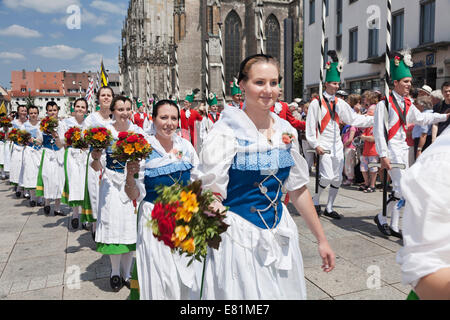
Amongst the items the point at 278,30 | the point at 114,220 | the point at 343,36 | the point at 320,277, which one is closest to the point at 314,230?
the point at 320,277

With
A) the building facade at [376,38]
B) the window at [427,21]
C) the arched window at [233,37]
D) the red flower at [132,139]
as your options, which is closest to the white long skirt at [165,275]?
the red flower at [132,139]

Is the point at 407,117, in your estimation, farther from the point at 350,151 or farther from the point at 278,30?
the point at 278,30

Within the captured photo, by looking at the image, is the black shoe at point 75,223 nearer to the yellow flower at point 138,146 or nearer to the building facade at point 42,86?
the yellow flower at point 138,146

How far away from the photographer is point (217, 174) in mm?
2295

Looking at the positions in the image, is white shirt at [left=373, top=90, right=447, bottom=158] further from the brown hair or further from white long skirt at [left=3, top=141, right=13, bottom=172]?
white long skirt at [left=3, top=141, right=13, bottom=172]

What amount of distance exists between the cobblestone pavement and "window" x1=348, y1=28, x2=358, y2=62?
17.5 metres

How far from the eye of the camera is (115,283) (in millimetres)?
4266

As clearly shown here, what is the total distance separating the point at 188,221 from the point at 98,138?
2980 millimetres

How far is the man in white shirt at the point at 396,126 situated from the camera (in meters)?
5.76

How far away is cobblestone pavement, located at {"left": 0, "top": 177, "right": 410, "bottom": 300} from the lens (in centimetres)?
406

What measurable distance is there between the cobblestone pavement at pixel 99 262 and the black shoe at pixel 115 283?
0.06m

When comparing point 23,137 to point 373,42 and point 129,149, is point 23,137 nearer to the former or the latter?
point 129,149

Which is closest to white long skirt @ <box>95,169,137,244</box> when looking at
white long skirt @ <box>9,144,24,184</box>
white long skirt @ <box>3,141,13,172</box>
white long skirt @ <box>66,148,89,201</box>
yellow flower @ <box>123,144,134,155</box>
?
yellow flower @ <box>123,144,134,155</box>

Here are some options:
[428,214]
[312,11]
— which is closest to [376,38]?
[312,11]
